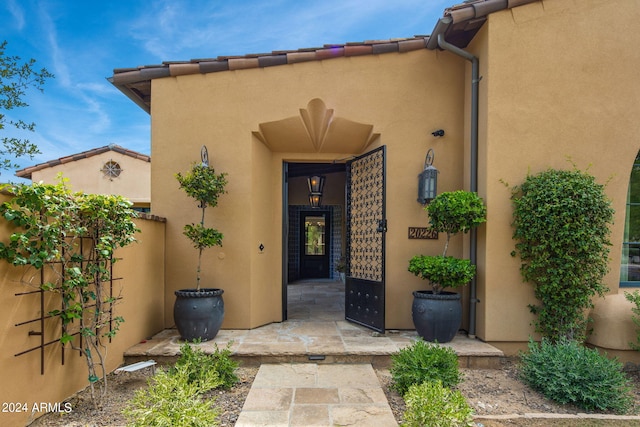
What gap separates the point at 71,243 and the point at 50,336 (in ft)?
2.21

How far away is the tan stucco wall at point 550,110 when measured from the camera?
11.7 ft

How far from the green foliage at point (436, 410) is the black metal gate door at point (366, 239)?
66.2 inches

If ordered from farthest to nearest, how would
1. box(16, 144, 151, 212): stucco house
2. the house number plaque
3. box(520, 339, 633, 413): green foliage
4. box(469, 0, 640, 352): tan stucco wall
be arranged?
box(16, 144, 151, 212): stucco house → the house number plaque → box(469, 0, 640, 352): tan stucco wall → box(520, 339, 633, 413): green foliage

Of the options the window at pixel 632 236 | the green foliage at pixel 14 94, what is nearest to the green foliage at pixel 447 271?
the window at pixel 632 236

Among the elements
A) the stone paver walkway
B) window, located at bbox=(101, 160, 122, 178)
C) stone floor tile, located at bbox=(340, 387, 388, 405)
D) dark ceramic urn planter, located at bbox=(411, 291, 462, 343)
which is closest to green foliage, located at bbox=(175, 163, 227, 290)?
the stone paver walkway

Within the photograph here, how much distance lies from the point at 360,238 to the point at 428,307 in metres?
1.29

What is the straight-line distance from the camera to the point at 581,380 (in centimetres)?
267

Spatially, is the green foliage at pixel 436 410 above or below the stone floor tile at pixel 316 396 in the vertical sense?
above

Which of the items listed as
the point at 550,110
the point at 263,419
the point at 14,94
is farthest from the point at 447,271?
the point at 14,94

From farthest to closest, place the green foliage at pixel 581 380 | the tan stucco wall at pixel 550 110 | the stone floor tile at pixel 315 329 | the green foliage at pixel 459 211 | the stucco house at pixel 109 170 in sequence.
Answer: the stucco house at pixel 109 170 → the stone floor tile at pixel 315 329 → the tan stucco wall at pixel 550 110 → the green foliage at pixel 459 211 → the green foliage at pixel 581 380

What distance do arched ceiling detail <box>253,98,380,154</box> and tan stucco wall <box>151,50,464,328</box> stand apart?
92 millimetres

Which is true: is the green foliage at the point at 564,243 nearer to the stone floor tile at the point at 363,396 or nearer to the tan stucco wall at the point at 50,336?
the stone floor tile at the point at 363,396

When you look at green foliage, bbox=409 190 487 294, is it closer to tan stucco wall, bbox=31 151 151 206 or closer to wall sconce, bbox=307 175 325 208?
wall sconce, bbox=307 175 325 208

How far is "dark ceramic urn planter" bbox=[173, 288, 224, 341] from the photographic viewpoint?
11.4 feet
